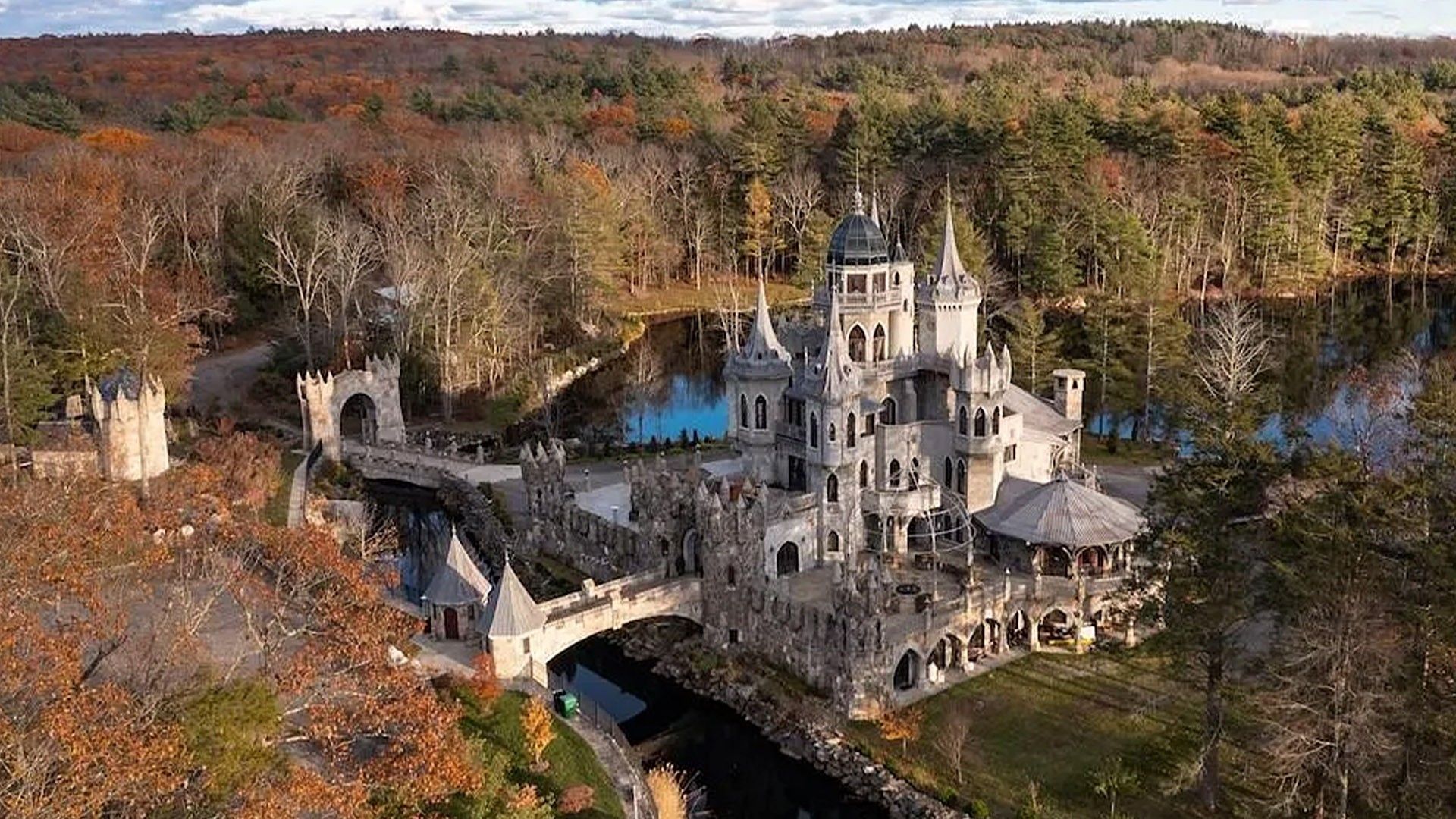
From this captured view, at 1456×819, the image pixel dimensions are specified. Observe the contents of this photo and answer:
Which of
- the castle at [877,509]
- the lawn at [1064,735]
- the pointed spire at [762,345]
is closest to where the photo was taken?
the lawn at [1064,735]

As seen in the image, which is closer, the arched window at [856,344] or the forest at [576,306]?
the forest at [576,306]

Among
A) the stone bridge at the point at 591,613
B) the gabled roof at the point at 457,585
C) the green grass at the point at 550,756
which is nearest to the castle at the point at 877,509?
the stone bridge at the point at 591,613

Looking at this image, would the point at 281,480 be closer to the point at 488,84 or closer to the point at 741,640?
the point at 741,640

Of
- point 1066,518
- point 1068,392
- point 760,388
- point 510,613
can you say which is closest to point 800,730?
point 510,613

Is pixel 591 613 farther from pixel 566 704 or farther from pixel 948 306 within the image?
pixel 948 306

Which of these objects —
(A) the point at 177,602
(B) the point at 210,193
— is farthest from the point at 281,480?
(B) the point at 210,193

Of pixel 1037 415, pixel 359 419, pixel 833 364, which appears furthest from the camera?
pixel 359 419

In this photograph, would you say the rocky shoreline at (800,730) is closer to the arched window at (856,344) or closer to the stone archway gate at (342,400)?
the arched window at (856,344)
